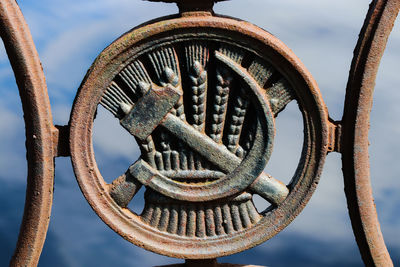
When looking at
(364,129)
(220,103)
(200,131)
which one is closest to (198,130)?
(200,131)

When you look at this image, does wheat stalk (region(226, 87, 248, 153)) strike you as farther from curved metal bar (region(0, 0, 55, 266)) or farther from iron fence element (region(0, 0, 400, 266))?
curved metal bar (region(0, 0, 55, 266))

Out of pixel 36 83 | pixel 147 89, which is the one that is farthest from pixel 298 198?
pixel 36 83

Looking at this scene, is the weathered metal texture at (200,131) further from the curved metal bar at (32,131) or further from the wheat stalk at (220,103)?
the curved metal bar at (32,131)

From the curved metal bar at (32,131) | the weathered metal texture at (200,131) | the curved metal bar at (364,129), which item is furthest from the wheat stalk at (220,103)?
the curved metal bar at (32,131)

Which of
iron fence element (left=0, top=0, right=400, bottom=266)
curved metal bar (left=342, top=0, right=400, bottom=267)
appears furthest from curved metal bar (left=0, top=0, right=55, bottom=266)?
curved metal bar (left=342, top=0, right=400, bottom=267)

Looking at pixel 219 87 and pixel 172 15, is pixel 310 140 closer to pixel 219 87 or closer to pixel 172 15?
pixel 219 87

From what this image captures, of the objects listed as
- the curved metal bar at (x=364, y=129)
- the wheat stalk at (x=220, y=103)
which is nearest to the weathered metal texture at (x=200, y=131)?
the wheat stalk at (x=220, y=103)
